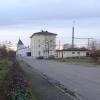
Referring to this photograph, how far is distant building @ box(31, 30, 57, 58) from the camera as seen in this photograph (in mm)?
169163

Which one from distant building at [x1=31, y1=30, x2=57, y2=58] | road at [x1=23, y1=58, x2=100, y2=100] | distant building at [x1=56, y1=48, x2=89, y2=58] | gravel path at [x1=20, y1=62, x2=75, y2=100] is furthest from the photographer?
distant building at [x1=31, y1=30, x2=57, y2=58]

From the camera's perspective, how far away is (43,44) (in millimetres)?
181500

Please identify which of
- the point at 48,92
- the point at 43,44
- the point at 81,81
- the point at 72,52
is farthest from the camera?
the point at 43,44

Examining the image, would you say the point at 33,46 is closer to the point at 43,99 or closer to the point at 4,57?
the point at 4,57

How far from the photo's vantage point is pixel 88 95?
18656mm

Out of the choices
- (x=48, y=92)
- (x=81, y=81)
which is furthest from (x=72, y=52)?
(x=48, y=92)

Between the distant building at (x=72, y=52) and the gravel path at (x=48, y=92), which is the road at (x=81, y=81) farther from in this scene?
→ the distant building at (x=72, y=52)

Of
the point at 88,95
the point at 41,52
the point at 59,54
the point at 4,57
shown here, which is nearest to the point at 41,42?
the point at 41,52

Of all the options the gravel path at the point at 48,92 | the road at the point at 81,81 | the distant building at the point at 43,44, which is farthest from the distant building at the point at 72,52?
the gravel path at the point at 48,92

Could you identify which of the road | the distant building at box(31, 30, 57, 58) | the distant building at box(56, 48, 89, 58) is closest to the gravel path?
the road

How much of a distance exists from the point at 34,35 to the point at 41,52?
1740cm

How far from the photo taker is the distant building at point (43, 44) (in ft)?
555

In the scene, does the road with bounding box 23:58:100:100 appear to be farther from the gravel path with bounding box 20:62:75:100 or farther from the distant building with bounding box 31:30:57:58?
the distant building with bounding box 31:30:57:58

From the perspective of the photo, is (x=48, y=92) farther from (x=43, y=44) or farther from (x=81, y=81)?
(x=43, y=44)
